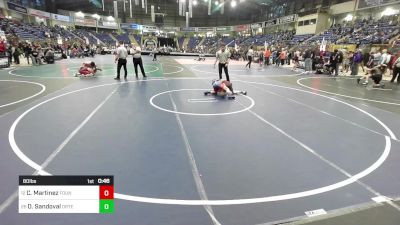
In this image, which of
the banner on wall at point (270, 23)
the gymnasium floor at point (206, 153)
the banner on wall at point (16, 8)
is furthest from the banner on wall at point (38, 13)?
the gymnasium floor at point (206, 153)

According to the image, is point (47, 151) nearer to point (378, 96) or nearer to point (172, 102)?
point (172, 102)

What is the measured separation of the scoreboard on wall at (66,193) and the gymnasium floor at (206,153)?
0.83 ft

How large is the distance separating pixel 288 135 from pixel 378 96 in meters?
6.40

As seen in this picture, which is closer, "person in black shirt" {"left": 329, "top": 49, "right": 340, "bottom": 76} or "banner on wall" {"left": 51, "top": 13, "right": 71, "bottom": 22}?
"person in black shirt" {"left": 329, "top": 49, "right": 340, "bottom": 76}

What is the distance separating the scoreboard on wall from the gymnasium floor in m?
0.25

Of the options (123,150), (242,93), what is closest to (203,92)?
(242,93)

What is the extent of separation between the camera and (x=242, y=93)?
8.79 meters

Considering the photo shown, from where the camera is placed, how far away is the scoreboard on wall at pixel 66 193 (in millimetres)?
2260

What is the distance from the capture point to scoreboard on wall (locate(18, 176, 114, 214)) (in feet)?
7.41

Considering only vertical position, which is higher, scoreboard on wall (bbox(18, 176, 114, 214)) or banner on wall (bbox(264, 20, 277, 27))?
banner on wall (bbox(264, 20, 277, 27))

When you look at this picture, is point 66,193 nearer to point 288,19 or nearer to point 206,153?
point 206,153

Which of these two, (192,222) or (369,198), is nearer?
(192,222)

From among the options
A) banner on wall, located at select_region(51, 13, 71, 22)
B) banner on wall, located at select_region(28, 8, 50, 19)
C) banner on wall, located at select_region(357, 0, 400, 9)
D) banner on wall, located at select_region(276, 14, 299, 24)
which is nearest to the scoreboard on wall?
banner on wall, located at select_region(357, 0, 400, 9)

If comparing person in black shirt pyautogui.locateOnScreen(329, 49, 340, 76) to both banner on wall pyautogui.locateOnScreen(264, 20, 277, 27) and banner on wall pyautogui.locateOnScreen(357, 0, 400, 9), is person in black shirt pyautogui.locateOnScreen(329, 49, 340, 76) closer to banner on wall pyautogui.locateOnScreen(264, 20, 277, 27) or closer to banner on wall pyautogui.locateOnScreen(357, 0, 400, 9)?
banner on wall pyautogui.locateOnScreen(357, 0, 400, 9)
